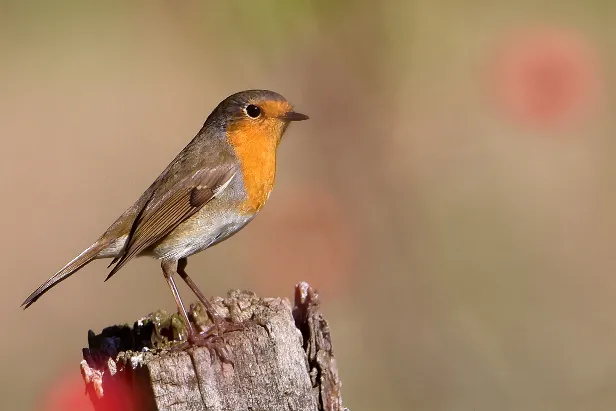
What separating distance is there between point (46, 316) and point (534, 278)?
11.7 feet

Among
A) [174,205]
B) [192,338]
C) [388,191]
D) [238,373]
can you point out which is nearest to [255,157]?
[174,205]

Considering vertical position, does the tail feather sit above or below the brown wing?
below

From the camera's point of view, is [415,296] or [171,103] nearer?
[415,296]

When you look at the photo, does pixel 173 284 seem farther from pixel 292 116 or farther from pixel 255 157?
pixel 292 116

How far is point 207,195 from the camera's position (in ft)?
14.3

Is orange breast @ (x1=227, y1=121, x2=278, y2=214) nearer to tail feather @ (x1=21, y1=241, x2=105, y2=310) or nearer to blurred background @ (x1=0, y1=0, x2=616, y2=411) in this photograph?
tail feather @ (x1=21, y1=241, x2=105, y2=310)

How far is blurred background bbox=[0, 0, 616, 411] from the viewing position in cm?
588

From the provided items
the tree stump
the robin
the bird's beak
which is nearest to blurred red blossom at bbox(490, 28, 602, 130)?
the bird's beak

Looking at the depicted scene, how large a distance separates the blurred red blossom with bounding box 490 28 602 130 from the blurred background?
0.02 meters

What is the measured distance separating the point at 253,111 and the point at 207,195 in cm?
52

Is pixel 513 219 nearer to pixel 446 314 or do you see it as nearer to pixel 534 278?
pixel 534 278

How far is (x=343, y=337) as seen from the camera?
6152mm

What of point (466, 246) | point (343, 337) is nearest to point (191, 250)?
point (343, 337)

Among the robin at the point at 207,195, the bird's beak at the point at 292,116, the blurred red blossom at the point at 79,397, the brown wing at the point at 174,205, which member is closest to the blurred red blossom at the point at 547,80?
the bird's beak at the point at 292,116
